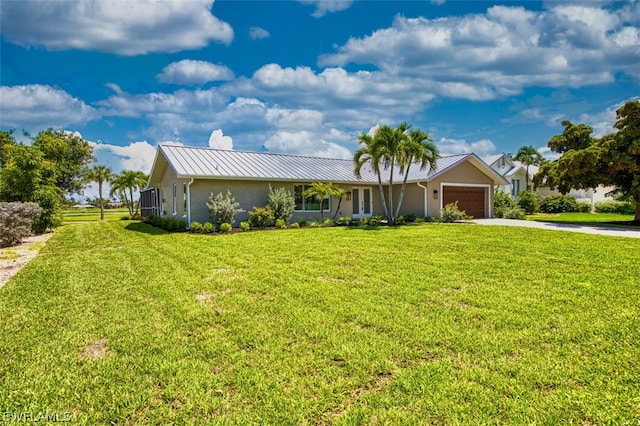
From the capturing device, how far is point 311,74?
63.5ft

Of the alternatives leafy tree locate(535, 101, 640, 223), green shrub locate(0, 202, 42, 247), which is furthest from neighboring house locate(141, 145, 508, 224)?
green shrub locate(0, 202, 42, 247)

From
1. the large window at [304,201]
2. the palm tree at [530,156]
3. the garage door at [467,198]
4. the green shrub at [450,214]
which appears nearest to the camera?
the large window at [304,201]

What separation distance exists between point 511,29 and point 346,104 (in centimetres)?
973

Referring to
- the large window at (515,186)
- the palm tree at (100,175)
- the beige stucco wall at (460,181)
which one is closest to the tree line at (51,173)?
the palm tree at (100,175)

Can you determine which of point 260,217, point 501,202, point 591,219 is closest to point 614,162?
point 591,219

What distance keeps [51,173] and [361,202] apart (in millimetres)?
17818

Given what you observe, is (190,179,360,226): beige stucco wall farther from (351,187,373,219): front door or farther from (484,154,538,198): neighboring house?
(484,154,538,198): neighboring house

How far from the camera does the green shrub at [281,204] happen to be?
690 inches

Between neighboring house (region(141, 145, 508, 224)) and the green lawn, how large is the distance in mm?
9442

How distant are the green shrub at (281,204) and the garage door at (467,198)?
9.92m

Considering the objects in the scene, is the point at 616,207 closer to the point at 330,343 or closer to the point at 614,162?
the point at 614,162

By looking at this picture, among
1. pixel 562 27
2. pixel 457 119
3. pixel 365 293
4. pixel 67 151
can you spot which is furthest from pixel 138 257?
pixel 67 151

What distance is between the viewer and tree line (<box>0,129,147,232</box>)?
1641 cm

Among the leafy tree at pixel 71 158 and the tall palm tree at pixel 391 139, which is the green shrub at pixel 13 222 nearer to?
the tall palm tree at pixel 391 139
